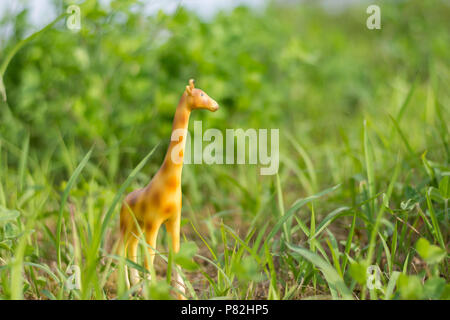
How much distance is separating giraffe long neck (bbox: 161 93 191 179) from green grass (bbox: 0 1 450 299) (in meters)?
0.16

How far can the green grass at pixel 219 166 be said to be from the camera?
1.39 m

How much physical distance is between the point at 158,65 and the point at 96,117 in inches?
22.4

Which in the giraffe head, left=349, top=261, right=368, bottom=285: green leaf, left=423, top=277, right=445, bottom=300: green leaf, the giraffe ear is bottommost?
left=423, top=277, right=445, bottom=300: green leaf

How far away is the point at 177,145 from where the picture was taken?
1.31 meters

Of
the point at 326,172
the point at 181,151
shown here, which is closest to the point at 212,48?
the point at 326,172

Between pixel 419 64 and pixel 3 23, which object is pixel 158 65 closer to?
pixel 3 23

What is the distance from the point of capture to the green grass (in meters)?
1.39

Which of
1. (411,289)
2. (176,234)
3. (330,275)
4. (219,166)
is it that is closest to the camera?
(411,289)

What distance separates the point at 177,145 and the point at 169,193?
14 cm

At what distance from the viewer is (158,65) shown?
283 centimetres

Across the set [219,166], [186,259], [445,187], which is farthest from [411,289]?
[219,166]

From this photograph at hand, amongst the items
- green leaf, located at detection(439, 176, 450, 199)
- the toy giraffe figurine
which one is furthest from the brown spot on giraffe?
green leaf, located at detection(439, 176, 450, 199)

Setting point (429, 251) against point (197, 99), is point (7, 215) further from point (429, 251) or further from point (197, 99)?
point (429, 251)

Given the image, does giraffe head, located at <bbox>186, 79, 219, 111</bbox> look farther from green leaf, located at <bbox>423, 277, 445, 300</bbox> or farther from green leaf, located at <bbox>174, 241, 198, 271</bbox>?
green leaf, located at <bbox>423, 277, 445, 300</bbox>
